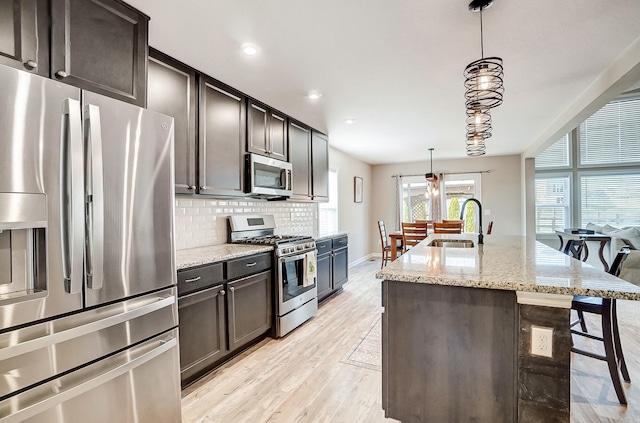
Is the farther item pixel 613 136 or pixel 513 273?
pixel 613 136

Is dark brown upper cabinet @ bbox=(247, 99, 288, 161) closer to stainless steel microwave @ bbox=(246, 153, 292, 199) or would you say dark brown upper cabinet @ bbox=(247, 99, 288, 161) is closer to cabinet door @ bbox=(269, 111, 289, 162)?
cabinet door @ bbox=(269, 111, 289, 162)

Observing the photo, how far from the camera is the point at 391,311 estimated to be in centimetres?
164

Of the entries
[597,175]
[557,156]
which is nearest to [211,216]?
[557,156]

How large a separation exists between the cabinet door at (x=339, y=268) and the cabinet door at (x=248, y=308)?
158 cm

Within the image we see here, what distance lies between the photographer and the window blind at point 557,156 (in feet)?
24.2

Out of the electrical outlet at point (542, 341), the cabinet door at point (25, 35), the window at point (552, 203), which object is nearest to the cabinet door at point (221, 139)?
the cabinet door at point (25, 35)

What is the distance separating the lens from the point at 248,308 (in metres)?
2.68

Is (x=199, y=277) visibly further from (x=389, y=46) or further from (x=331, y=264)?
(x=331, y=264)

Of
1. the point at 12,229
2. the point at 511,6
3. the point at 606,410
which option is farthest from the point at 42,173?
the point at 606,410

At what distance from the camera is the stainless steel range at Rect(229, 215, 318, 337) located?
2.99m

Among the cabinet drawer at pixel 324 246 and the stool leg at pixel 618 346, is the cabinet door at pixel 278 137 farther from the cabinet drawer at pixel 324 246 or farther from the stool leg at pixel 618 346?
the stool leg at pixel 618 346

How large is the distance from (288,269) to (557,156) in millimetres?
7689

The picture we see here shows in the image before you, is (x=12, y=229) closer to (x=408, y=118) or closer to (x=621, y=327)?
(x=408, y=118)

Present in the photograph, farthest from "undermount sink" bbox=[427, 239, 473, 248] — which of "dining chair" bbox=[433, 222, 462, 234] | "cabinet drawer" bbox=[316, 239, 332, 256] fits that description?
"dining chair" bbox=[433, 222, 462, 234]
